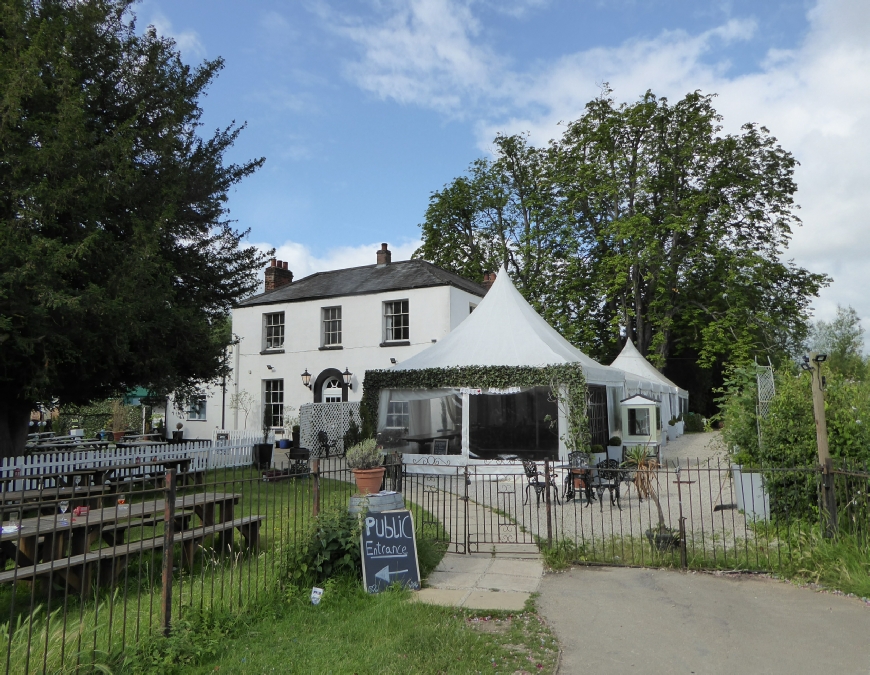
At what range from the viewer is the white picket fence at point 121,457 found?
10.7m

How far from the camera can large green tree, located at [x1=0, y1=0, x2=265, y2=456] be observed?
377 inches

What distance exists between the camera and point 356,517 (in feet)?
21.1

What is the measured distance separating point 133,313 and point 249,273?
5062mm

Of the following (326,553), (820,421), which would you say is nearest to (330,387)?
(326,553)

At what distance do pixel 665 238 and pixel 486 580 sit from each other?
24.7m

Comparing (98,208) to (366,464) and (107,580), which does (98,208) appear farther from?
(107,580)

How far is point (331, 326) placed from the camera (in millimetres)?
24469

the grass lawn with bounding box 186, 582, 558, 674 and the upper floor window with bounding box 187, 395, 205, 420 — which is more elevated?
the upper floor window with bounding box 187, 395, 205, 420

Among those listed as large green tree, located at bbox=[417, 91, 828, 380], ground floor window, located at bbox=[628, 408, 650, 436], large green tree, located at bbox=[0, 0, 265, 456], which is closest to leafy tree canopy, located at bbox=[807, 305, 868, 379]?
large green tree, located at bbox=[417, 91, 828, 380]

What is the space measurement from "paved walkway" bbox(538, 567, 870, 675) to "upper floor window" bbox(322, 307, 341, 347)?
18.6m

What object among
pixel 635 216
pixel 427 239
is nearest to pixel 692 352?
pixel 635 216

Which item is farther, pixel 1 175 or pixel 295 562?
pixel 1 175

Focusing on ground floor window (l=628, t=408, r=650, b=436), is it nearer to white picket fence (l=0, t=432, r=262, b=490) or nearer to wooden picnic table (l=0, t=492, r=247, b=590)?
white picket fence (l=0, t=432, r=262, b=490)

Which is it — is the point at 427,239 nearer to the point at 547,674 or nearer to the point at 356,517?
the point at 356,517
